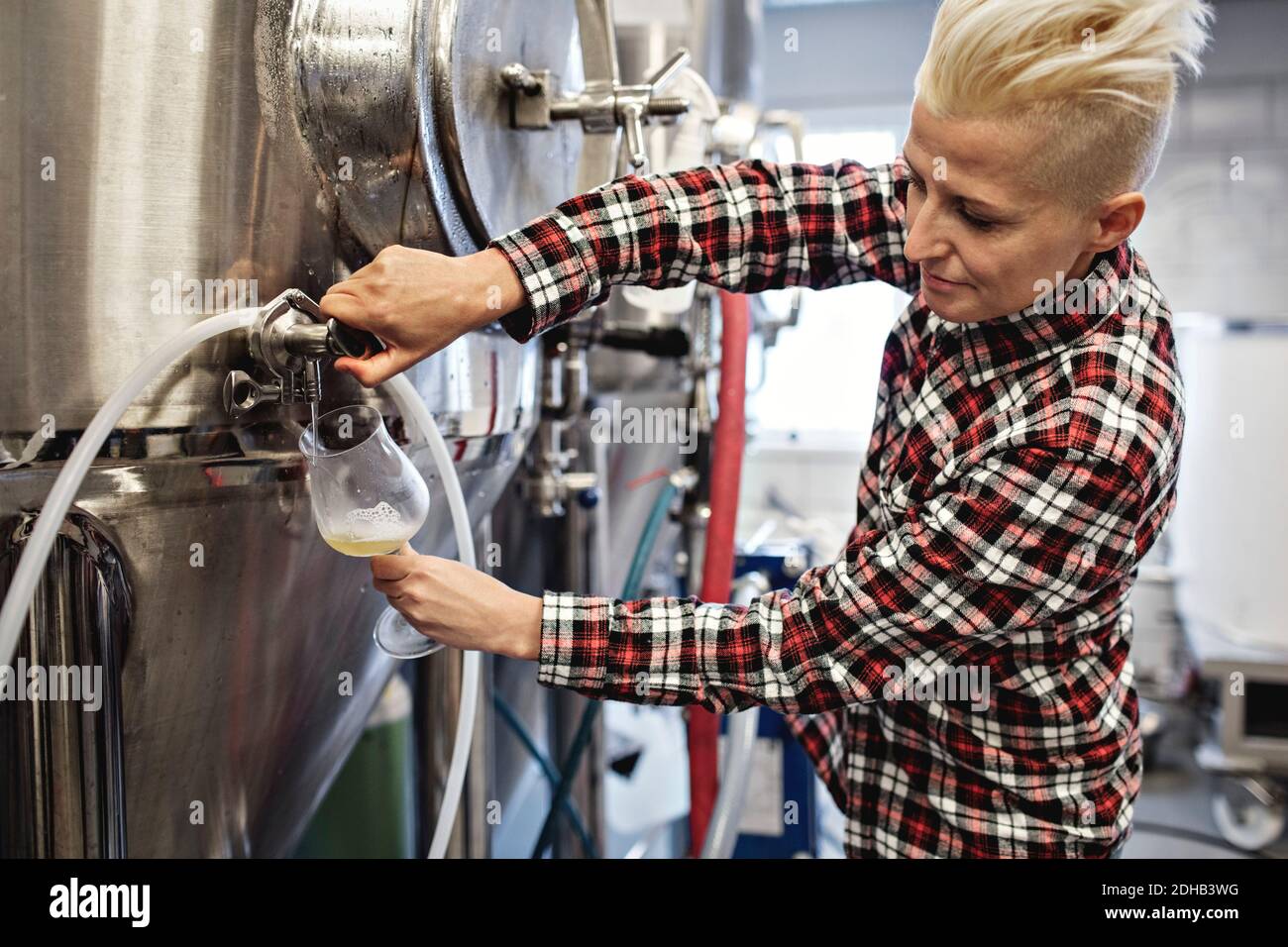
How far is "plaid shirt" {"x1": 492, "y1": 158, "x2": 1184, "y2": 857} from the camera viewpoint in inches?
29.3

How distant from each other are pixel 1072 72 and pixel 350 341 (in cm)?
49


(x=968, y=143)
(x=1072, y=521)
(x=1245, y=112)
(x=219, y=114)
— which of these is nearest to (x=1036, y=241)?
(x=968, y=143)

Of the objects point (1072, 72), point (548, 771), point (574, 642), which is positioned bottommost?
point (548, 771)

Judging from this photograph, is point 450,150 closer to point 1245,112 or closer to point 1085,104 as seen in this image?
point 1085,104

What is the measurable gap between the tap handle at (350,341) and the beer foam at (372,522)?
0.32 ft

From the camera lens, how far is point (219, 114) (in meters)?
0.68

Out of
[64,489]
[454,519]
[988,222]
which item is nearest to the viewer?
[64,489]

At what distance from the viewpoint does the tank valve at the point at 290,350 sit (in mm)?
670

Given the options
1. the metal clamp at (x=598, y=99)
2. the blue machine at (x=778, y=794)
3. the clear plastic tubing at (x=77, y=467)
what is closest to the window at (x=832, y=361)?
the blue machine at (x=778, y=794)

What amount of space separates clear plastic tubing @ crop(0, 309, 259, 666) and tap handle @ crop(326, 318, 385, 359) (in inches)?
3.0

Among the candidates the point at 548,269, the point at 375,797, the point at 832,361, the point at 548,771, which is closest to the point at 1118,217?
the point at 548,269

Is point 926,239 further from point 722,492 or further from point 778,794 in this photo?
point 778,794

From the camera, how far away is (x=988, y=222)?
727 millimetres
